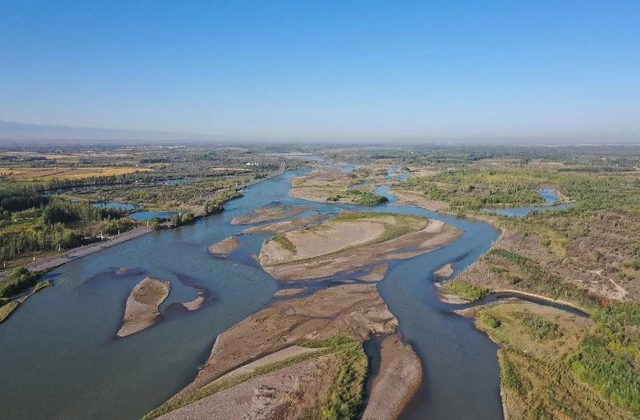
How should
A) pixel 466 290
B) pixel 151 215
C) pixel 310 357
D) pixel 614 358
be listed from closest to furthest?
1. pixel 614 358
2. pixel 310 357
3. pixel 466 290
4. pixel 151 215

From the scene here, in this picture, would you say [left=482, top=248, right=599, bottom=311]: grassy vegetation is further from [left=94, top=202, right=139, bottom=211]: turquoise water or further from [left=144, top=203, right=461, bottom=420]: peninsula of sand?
[left=94, top=202, right=139, bottom=211]: turquoise water

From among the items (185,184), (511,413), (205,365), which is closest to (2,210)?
(185,184)

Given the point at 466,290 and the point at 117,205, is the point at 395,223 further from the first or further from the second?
Result: the point at 117,205

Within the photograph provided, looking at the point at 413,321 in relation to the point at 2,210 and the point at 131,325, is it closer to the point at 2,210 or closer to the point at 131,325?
the point at 131,325

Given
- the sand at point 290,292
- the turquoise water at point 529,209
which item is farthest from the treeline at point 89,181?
the turquoise water at point 529,209

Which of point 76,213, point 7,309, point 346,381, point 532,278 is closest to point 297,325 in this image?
point 346,381
